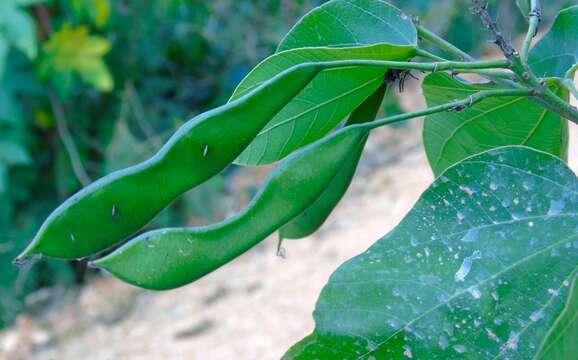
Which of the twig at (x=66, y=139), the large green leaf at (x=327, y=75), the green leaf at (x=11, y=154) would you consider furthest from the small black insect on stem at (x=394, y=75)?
the twig at (x=66, y=139)

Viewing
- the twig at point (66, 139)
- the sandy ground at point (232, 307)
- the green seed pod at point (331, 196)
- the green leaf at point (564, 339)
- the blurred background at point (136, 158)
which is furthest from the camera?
the twig at point (66, 139)

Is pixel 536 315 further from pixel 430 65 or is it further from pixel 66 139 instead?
pixel 66 139

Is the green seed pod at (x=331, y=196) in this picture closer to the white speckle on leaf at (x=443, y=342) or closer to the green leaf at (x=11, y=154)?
Result: the white speckle on leaf at (x=443, y=342)

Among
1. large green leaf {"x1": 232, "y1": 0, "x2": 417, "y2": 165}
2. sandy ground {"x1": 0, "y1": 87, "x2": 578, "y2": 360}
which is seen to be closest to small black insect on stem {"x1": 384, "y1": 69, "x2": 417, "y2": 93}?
large green leaf {"x1": 232, "y1": 0, "x2": 417, "y2": 165}

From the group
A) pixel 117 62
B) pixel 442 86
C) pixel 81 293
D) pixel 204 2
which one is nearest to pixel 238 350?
pixel 81 293

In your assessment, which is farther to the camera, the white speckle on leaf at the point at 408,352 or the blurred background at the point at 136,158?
the blurred background at the point at 136,158

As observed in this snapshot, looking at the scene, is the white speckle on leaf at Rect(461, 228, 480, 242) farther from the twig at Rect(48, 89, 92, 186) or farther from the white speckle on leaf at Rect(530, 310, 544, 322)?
the twig at Rect(48, 89, 92, 186)
